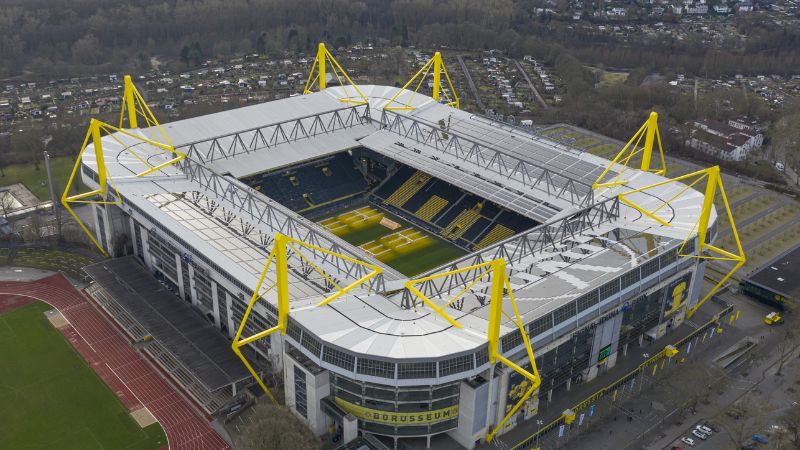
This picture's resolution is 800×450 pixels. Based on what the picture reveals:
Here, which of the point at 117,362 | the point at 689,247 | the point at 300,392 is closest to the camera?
the point at 300,392

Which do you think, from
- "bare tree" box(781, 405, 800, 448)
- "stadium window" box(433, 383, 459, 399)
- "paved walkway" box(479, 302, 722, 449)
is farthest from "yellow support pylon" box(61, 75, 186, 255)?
"bare tree" box(781, 405, 800, 448)

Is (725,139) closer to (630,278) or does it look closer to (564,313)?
(630,278)

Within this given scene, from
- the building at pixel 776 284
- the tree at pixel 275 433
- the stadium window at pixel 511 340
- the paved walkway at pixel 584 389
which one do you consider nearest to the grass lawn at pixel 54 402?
the tree at pixel 275 433

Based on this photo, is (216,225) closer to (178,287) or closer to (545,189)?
(178,287)

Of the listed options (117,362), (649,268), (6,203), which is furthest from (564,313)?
(6,203)

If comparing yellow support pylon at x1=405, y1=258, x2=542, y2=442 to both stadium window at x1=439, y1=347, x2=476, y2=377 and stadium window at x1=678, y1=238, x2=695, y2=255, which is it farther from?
stadium window at x1=678, y1=238, x2=695, y2=255
